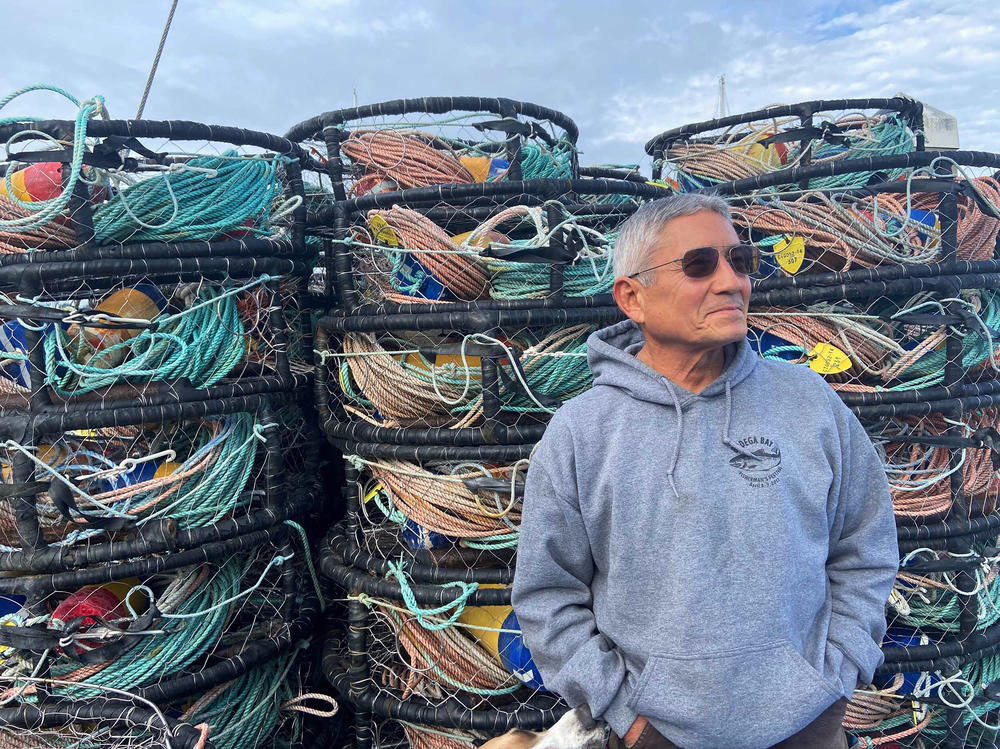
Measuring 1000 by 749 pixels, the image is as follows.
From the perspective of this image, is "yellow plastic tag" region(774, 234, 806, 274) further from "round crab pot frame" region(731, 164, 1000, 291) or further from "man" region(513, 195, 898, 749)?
"man" region(513, 195, 898, 749)

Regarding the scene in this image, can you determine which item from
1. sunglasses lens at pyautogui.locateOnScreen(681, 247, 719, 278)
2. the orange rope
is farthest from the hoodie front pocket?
the orange rope

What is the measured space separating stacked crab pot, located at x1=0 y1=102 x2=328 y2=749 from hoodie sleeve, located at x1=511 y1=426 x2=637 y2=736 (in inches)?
52.8

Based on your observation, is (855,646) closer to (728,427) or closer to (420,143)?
(728,427)

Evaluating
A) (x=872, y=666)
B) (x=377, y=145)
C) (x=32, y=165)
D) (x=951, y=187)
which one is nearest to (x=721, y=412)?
(x=872, y=666)

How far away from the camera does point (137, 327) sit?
85.9 inches

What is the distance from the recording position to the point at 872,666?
133 cm

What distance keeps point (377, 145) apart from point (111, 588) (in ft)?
5.96

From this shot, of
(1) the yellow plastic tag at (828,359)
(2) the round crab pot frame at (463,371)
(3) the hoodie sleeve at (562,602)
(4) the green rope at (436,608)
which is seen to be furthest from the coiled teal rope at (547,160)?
(3) the hoodie sleeve at (562,602)

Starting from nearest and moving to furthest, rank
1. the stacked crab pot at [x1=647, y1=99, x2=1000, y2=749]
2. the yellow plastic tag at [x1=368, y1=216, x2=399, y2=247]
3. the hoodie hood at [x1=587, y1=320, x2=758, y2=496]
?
1. the hoodie hood at [x1=587, y1=320, x2=758, y2=496]
2. the stacked crab pot at [x1=647, y1=99, x2=1000, y2=749]
3. the yellow plastic tag at [x1=368, y1=216, x2=399, y2=247]

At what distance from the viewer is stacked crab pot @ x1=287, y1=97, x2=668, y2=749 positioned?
2.19m

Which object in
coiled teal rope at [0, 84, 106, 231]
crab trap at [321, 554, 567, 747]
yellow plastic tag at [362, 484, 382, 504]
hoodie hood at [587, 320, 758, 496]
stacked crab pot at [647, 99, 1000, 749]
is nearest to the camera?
hoodie hood at [587, 320, 758, 496]

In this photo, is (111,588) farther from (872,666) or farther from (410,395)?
(872,666)

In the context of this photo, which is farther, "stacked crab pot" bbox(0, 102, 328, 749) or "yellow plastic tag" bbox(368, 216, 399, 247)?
"yellow plastic tag" bbox(368, 216, 399, 247)

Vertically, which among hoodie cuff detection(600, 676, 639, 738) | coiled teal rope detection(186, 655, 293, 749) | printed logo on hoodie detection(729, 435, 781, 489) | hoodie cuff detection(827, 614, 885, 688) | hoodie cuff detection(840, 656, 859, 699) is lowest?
coiled teal rope detection(186, 655, 293, 749)
